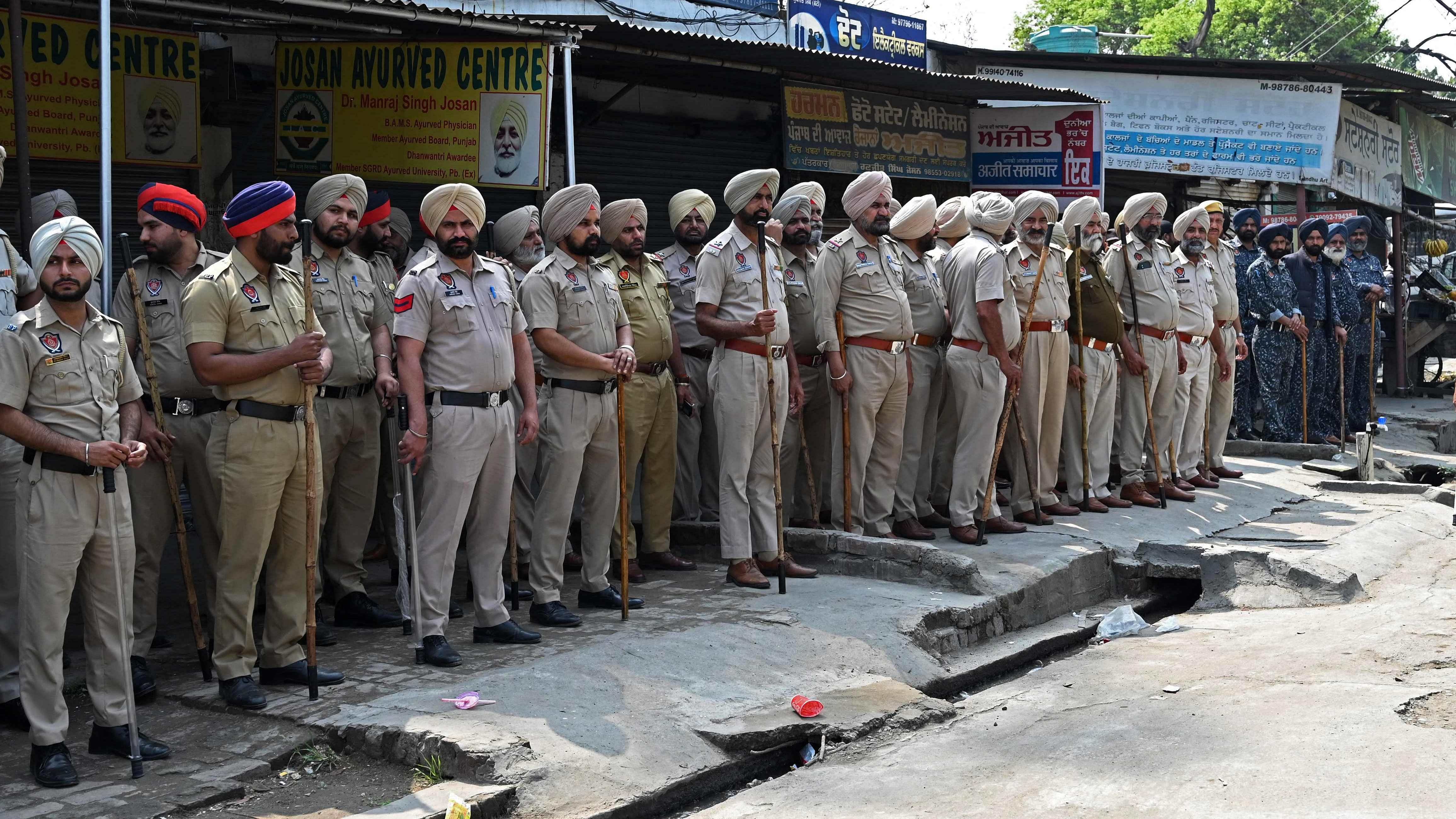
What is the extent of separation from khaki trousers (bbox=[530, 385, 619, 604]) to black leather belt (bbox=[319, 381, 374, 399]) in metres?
0.86

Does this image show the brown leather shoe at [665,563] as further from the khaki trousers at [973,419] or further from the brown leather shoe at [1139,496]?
the brown leather shoe at [1139,496]

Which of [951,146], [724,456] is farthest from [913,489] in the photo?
[951,146]

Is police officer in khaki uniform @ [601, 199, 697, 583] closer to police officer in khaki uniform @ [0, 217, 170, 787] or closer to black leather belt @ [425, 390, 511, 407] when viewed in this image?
black leather belt @ [425, 390, 511, 407]

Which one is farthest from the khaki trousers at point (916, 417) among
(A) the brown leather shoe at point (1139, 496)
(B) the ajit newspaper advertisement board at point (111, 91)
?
(B) the ajit newspaper advertisement board at point (111, 91)

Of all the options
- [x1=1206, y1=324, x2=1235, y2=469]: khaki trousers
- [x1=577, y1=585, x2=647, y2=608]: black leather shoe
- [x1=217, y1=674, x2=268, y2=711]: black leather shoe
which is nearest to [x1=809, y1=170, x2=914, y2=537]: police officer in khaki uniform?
[x1=577, y1=585, x2=647, y2=608]: black leather shoe

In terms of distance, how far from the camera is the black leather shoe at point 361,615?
699 centimetres

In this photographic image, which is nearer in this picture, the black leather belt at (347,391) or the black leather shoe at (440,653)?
the black leather shoe at (440,653)

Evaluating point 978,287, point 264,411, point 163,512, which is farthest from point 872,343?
point 163,512

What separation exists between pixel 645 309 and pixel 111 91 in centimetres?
Result: 319

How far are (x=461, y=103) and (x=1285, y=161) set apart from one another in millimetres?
12789

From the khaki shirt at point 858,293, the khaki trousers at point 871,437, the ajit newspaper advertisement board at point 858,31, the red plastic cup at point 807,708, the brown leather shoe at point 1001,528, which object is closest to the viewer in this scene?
the red plastic cup at point 807,708

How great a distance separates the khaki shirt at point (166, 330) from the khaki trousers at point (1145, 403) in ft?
22.3

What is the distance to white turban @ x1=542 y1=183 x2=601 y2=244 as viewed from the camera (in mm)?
6992

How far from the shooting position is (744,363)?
7.65m
